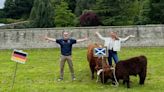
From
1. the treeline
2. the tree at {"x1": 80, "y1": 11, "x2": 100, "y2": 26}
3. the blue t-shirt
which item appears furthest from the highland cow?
the tree at {"x1": 80, "y1": 11, "x2": 100, "y2": 26}

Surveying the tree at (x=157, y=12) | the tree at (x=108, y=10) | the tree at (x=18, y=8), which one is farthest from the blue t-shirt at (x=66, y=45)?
the tree at (x=18, y=8)

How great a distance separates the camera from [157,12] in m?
50.7

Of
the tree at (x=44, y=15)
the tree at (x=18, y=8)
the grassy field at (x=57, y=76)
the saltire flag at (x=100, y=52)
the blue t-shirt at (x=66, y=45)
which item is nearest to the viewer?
the grassy field at (x=57, y=76)

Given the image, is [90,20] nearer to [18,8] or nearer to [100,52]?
[100,52]

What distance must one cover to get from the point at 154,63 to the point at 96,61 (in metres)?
5.75

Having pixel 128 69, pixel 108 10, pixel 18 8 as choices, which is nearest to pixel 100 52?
pixel 128 69

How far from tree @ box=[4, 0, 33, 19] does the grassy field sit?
78.8 meters

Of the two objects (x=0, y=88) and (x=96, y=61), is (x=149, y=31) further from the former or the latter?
(x=0, y=88)

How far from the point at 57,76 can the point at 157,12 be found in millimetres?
33330

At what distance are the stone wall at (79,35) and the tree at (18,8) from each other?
241 ft

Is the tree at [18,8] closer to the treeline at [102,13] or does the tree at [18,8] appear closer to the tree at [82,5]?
the treeline at [102,13]

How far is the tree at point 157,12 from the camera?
49688mm

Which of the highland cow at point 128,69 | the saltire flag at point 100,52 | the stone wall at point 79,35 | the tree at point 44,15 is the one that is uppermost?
the saltire flag at point 100,52

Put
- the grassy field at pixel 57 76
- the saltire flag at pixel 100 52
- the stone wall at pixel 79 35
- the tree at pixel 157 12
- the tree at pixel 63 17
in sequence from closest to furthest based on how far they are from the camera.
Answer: the grassy field at pixel 57 76
the saltire flag at pixel 100 52
the stone wall at pixel 79 35
the tree at pixel 157 12
the tree at pixel 63 17
